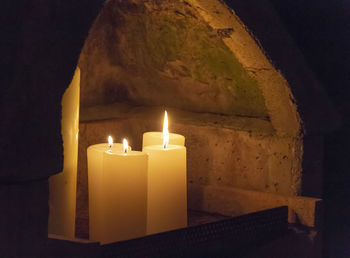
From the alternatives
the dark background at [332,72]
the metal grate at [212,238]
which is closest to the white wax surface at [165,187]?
the metal grate at [212,238]

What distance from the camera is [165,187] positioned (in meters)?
1.18

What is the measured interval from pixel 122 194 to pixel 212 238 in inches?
7.6

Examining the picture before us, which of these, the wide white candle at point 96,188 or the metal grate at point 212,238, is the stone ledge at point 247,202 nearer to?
the metal grate at point 212,238

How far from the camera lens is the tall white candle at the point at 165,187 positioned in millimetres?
1173

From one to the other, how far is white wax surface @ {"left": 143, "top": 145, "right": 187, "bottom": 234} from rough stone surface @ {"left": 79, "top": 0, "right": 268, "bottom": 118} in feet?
0.96

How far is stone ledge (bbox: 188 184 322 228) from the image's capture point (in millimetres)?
1310

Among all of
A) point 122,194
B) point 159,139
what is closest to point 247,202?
point 159,139

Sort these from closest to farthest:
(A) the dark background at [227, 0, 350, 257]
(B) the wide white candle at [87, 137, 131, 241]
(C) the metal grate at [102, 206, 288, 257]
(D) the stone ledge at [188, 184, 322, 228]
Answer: (C) the metal grate at [102, 206, 288, 257]
(B) the wide white candle at [87, 137, 131, 241]
(D) the stone ledge at [188, 184, 322, 228]
(A) the dark background at [227, 0, 350, 257]

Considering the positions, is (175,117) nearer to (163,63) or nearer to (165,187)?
(163,63)

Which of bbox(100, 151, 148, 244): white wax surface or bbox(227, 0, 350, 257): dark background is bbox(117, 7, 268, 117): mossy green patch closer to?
bbox(227, 0, 350, 257): dark background

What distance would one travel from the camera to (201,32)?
53.8 inches

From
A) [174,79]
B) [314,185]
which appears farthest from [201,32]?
[314,185]

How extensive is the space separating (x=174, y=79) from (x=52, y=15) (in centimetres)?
70

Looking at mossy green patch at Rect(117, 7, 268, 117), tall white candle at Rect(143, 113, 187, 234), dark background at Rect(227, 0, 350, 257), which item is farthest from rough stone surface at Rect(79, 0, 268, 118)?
tall white candle at Rect(143, 113, 187, 234)
